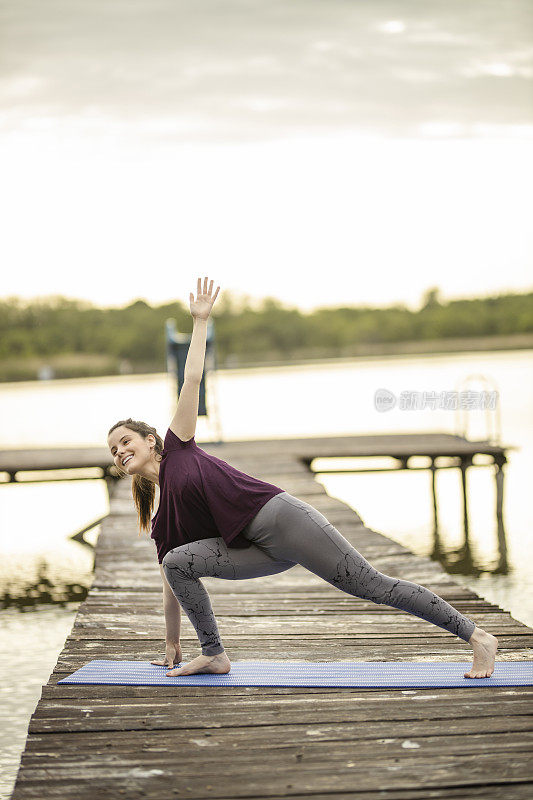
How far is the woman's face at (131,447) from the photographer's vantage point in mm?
3826

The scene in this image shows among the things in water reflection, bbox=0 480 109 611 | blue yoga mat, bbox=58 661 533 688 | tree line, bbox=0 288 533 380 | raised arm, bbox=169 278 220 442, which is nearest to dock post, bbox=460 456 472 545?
water reflection, bbox=0 480 109 611

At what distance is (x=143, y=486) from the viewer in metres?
4.04

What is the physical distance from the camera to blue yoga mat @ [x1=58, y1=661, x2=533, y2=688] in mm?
3732

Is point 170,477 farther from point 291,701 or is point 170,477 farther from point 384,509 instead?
point 384,509

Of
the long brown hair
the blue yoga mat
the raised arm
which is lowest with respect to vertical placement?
the blue yoga mat

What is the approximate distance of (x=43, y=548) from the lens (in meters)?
13.9

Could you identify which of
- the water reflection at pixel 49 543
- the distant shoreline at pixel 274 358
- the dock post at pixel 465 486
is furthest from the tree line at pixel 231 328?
the dock post at pixel 465 486

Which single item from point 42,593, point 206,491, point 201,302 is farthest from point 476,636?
point 42,593

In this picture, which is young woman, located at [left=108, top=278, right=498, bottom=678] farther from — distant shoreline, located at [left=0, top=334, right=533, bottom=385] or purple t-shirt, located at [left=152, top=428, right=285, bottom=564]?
distant shoreline, located at [left=0, top=334, right=533, bottom=385]

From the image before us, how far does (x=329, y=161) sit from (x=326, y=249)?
34.6 feet

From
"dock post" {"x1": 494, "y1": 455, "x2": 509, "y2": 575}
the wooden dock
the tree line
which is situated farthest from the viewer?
the tree line

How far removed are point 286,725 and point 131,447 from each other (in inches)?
47.2

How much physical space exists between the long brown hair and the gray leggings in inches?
14.1

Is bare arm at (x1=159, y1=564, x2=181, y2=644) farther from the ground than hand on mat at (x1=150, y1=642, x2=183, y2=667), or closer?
farther from the ground
